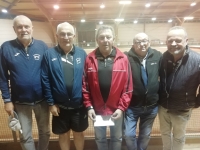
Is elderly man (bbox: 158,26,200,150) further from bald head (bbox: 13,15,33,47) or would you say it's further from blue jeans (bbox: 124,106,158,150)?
bald head (bbox: 13,15,33,47)

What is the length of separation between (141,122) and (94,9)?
12574 mm

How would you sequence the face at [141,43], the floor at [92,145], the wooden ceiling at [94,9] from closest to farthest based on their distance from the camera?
1. the face at [141,43]
2. the floor at [92,145]
3. the wooden ceiling at [94,9]

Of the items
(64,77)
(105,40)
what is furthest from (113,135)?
(105,40)

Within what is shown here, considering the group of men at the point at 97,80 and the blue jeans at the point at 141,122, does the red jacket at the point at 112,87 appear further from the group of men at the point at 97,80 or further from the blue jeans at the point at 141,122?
Result: the blue jeans at the point at 141,122

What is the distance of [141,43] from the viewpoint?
1727 millimetres

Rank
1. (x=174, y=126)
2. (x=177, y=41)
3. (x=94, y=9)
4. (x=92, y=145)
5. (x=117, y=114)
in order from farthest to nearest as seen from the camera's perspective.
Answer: (x=94, y=9), (x=92, y=145), (x=174, y=126), (x=117, y=114), (x=177, y=41)

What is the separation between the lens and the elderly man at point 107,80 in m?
1.67

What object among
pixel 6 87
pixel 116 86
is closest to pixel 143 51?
pixel 116 86

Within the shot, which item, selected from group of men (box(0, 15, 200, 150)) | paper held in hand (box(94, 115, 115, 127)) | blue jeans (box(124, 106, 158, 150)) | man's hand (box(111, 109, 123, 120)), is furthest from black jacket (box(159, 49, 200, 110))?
paper held in hand (box(94, 115, 115, 127))

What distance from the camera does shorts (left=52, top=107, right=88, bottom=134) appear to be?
180cm

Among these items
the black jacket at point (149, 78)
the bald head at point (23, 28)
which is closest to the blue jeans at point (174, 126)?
the black jacket at point (149, 78)

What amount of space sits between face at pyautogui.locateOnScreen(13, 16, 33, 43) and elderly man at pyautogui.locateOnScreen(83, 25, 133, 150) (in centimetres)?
64

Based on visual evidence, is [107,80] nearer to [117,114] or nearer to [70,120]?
[117,114]

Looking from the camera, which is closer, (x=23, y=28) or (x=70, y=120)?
(x=23, y=28)
